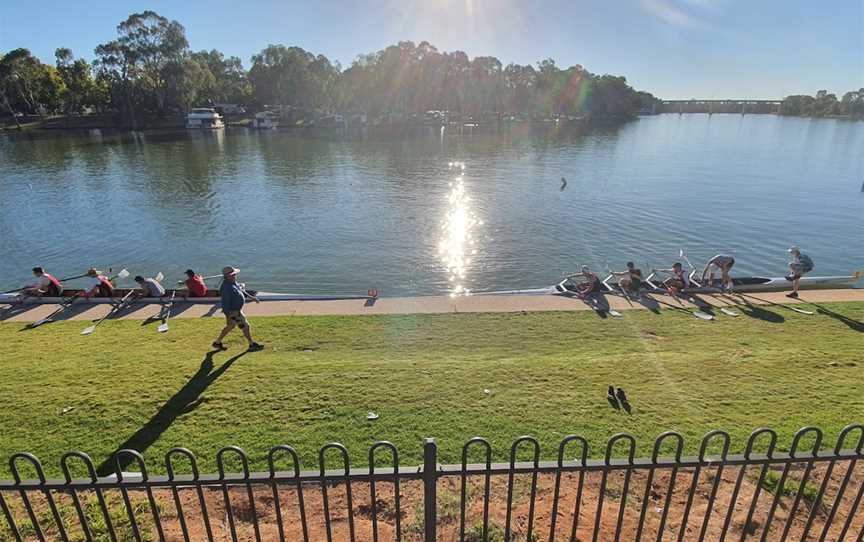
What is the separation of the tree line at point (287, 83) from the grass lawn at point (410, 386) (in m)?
107

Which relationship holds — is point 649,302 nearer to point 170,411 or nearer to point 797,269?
point 797,269

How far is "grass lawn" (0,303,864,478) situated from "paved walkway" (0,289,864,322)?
5.45ft

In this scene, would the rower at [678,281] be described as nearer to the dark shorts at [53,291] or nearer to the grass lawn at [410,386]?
the grass lawn at [410,386]

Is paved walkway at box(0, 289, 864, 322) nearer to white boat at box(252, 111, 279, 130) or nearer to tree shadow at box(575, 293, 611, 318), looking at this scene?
tree shadow at box(575, 293, 611, 318)

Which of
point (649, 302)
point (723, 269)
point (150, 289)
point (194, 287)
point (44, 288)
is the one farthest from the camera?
point (723, 269)

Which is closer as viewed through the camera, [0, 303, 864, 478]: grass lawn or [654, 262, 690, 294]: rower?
[0, 303, 864, 478]: grass lawn

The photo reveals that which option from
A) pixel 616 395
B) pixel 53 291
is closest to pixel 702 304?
pixel 616 395

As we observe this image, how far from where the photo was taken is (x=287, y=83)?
4683 inches

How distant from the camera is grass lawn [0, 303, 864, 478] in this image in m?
7.08

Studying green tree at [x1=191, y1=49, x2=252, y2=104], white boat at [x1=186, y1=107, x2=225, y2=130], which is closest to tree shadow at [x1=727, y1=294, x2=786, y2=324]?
white boat at [x1=186, y1=107, x2=225, y2=130]

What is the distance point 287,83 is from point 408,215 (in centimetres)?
10114

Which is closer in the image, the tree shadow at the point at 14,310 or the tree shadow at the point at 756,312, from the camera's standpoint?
the tree shadow at the point at 756,312

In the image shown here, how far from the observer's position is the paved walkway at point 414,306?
1417cm

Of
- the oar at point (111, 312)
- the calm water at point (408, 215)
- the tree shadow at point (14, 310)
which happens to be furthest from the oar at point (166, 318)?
the calm water at point (408, 215)
